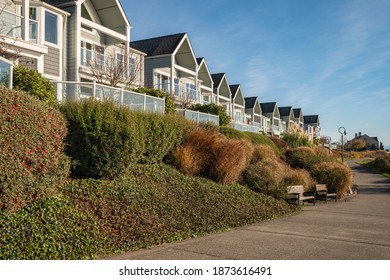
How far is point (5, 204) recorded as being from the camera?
6.06m

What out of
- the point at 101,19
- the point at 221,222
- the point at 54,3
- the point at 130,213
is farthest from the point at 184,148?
the point at 101,19

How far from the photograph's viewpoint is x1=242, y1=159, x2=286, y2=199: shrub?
44.0ft

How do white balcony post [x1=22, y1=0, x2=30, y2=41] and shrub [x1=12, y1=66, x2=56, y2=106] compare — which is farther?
white balcony post [x1=22, y1=0, x2=30, y2=41]

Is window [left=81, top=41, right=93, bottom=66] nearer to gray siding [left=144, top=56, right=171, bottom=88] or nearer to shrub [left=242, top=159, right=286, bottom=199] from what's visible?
gray siding [left=144, top=56, right=171, bottom=88]

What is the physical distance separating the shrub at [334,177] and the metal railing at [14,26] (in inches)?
539

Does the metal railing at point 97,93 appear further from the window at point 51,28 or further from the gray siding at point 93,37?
the gray siding at point 93,37

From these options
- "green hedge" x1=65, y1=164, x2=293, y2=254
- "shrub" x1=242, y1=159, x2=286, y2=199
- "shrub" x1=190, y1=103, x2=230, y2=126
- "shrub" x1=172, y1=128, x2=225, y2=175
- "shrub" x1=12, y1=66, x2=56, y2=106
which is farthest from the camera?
"shrub" x1=190, y1=103, x2=230, y2=126

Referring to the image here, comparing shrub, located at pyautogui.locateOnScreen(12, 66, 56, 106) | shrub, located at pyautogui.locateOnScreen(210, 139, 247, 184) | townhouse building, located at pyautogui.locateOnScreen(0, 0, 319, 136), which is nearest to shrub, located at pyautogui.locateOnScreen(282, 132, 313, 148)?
townhouse building, located at pyautogui.locateOnScreen(0, 0, 319, 136)

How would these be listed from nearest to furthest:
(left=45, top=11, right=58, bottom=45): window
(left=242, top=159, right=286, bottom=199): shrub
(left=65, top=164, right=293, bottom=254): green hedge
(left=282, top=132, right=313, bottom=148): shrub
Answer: (left=65, top=164, right=293, bottom=254): green hedge → (left=242, top=159, right=286, bottom=199): shrub → (left=45, top=11, right=58, bottom=45): window → (left=282, top=132, right=313, bottom=148): shrub

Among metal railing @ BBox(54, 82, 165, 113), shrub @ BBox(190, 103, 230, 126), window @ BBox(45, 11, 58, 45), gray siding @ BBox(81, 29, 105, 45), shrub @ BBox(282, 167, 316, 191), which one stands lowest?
shrub @ BBox(282, 167, 316, 191)

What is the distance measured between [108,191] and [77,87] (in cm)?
581

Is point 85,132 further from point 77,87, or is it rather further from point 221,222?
point 77,87

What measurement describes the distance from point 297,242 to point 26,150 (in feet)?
16.9

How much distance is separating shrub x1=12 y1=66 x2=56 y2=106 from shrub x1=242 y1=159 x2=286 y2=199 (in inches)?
279
